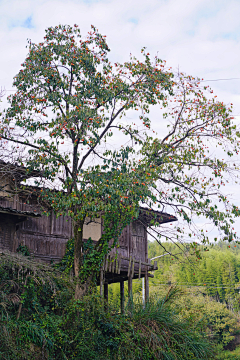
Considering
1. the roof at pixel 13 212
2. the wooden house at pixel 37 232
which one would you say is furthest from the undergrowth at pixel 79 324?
the wooden house at pixel 37 232

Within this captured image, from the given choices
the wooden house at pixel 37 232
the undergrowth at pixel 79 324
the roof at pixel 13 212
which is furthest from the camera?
the wooden house at pixel 37 232

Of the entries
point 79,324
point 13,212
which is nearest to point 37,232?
point 13,212

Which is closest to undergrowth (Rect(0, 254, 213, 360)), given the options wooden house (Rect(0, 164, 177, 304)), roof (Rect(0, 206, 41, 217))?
roof (Rect(0, 206, 41, 217))

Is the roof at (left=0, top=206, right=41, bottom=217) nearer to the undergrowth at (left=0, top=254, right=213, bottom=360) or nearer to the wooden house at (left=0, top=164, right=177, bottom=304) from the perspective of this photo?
the wooden house at (left=0, top=164, right=177, bottom=304)

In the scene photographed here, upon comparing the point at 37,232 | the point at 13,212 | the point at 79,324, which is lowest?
the point at 79,324

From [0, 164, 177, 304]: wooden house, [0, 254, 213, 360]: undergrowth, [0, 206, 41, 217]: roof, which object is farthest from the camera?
[0, 164, 177, 304]: wooden house

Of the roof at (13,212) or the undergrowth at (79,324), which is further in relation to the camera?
the roof at (13,212)

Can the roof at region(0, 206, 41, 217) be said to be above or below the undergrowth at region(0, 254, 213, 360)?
above

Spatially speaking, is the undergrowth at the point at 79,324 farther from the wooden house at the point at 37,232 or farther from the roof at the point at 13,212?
the wooden house at the point at 37,232

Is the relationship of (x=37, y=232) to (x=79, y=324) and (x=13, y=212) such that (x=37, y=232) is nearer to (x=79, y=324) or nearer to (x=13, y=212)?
(x=13, y=212)

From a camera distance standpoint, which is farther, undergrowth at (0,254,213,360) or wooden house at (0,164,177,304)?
wooden house at (0,164,177,304)

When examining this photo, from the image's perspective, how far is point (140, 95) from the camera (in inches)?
480

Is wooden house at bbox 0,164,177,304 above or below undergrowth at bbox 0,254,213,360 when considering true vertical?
above

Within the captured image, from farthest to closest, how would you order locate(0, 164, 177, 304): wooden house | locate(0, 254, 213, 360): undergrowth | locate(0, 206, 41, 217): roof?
locate(0, 164, 177, 304): wooden house < locate(0, 206, 41, 217): roof < locate(0, 254, 213, 360): undergrowth
